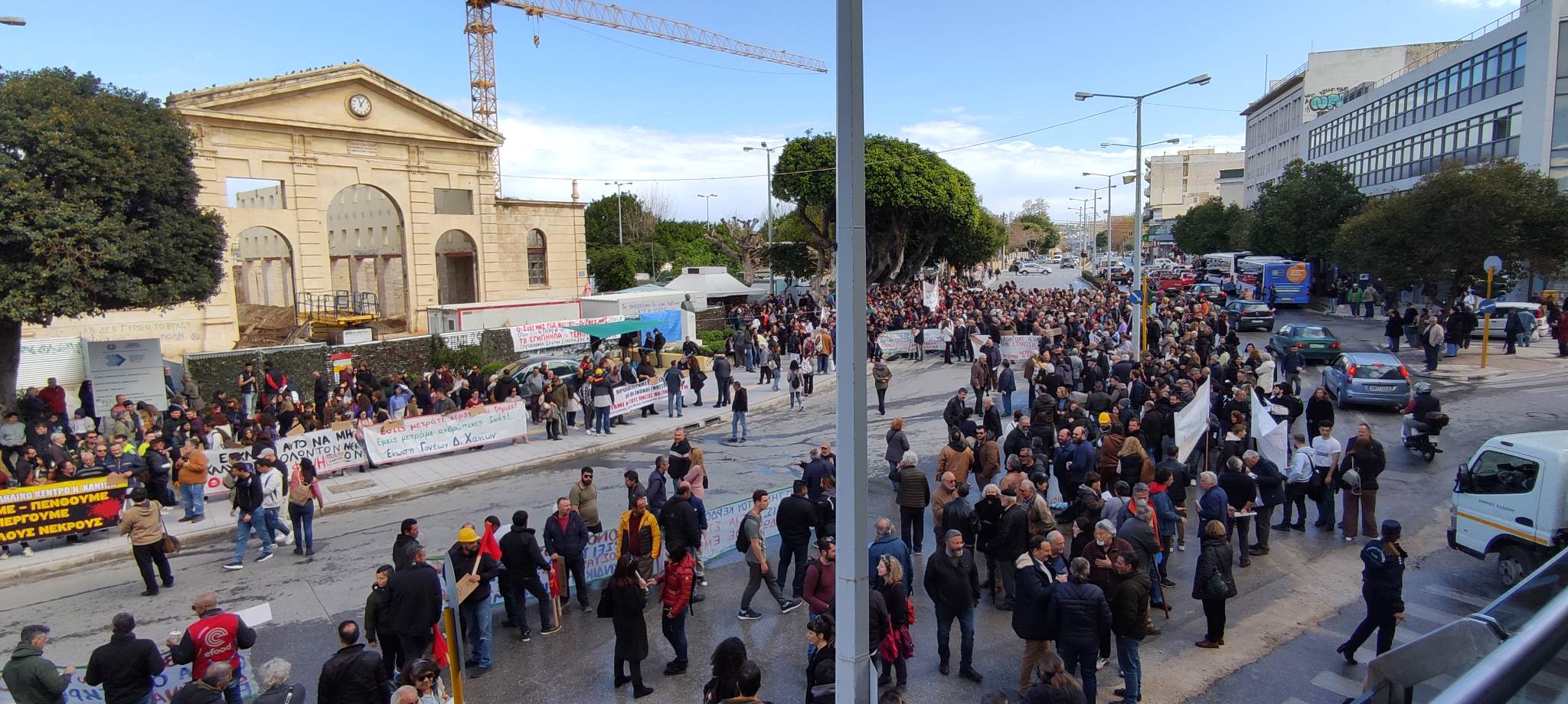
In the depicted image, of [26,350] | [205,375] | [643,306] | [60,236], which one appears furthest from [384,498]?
[643,306]

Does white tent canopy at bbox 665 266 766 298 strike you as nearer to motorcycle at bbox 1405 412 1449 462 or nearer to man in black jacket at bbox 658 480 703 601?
motorcycle at bbox 1405 412 1449 462

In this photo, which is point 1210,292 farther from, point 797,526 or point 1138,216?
point 797,526

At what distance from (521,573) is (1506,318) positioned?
32.5 m

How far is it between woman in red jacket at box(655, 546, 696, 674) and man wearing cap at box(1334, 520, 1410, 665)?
618cm

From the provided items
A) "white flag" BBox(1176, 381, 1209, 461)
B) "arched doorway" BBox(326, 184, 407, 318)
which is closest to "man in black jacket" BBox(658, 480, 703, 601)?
"white flag" BBox(1176, 381, 1209, 461)

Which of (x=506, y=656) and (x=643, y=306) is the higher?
(x=643, y=306)

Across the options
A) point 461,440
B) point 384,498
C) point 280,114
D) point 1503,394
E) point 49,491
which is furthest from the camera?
point 280,114

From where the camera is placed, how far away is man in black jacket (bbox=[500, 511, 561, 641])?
9.16m

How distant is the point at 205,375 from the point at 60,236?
6.64 meters

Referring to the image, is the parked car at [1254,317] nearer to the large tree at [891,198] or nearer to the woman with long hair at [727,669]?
the large tree at [891,198]

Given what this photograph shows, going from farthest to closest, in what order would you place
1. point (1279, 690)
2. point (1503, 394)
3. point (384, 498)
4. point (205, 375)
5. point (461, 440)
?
point (205, 375) < point (1503, 394) < point (461, 440) < point (384, 498) < point (1279, 690)

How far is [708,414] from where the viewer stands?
72.8 ft

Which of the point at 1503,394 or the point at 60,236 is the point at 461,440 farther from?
the point at 1503,394

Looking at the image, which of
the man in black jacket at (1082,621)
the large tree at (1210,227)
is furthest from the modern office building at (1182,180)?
the man in black jacket at (1082,621)
